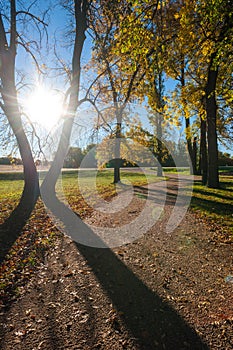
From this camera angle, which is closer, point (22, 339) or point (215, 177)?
point (22, 339)

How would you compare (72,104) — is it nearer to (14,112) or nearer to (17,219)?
(14,112)

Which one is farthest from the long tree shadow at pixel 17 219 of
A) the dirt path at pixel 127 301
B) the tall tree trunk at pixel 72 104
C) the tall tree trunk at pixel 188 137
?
the tall tree trunk at pixel 188 137

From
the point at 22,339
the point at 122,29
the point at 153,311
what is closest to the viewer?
the point at 22,339

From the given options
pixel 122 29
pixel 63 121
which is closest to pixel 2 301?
pixel 122 29

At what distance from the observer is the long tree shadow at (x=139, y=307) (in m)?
2.39

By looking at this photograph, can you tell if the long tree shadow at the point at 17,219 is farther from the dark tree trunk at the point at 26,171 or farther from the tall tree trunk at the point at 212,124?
the tall tree trunk at the point at 212,124

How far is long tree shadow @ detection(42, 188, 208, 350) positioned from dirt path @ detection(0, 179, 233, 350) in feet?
0.04

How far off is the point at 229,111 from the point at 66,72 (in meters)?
13.9

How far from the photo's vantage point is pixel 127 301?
3074mm

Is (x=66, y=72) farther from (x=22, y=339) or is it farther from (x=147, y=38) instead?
(x=22, y=339)

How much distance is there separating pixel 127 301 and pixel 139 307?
21 cm

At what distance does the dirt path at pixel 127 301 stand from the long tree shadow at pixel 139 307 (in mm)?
11

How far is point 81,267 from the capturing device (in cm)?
408

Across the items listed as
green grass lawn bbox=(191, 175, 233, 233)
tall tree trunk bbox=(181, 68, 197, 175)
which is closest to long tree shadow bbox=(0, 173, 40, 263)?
green grass lawn bbox=(191, 175, 233, 233)
